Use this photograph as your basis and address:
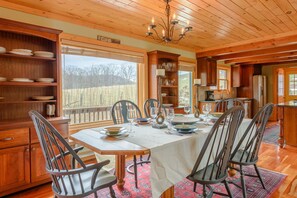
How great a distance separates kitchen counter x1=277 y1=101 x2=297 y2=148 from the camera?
160 inches

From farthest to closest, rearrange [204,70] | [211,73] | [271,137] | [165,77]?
[211,73] → [204,70] → [271,137] → [165,77]

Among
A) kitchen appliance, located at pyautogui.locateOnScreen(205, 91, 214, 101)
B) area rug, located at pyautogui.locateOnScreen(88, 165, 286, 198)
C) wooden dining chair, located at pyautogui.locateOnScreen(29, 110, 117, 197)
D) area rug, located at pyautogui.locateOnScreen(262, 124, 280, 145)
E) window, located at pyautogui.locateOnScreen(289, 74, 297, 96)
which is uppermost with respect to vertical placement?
window, located at pyautogui.locateOnScreen(289, 74, 297, 96)

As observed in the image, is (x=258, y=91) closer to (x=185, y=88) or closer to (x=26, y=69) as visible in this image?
(x=185, y=88)

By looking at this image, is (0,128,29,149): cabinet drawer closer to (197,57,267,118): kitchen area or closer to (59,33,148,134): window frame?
(59,33,148,134): window frame

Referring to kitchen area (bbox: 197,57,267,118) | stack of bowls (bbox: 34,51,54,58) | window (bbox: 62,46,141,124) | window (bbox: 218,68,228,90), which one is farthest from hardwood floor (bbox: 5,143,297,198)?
window (bbox: 218,68,228,90)

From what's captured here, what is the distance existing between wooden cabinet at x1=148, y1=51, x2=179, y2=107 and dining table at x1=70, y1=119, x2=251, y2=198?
7.66ft

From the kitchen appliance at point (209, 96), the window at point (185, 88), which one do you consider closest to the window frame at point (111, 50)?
the window at point (185, 88)

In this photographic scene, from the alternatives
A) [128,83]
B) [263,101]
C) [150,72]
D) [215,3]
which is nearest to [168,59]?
[150,72]

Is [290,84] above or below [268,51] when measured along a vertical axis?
below

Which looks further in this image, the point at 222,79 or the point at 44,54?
the point at 222,79

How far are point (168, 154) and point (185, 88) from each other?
4.17 m

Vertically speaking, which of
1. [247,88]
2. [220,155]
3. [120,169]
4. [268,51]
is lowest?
[120,169]

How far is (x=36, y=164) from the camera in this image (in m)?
2.38

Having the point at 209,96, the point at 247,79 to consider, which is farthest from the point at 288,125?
the point at 247,79
